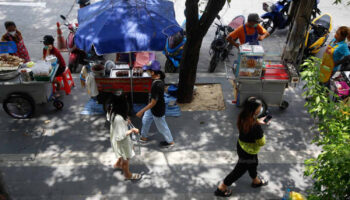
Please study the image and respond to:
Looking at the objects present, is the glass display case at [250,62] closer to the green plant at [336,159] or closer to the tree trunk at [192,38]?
the tree trunk at [192,38]

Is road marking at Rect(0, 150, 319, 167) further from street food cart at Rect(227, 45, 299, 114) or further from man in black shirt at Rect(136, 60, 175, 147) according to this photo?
street food cart at Rect(227, 45, 299, 114)

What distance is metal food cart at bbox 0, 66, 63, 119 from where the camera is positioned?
6535 mm

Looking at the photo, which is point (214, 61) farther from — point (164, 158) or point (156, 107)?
point (164, 158)

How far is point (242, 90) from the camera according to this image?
22.3 feet

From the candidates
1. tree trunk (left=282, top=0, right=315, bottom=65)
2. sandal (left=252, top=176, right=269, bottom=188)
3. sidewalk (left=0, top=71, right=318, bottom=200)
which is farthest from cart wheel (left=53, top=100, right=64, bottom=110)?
tree trunk (left=282, top=0, right=315, bottom=65)

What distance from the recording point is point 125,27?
20.2 feet

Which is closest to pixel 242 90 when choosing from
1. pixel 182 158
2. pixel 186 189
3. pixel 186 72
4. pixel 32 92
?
pixel 186 72

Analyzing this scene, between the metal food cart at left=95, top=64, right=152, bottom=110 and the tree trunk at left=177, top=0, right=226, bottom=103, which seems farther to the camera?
the metal food cart at left=95, top=64, right=152, bottom=110

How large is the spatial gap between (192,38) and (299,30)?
124 inches

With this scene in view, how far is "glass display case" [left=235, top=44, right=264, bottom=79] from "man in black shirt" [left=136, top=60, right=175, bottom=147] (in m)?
1.77

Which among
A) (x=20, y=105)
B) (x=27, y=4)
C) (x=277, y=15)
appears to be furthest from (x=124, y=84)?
(x=27, y=4)

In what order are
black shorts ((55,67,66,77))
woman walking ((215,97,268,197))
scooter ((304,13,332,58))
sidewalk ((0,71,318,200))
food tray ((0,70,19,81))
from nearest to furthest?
woman walking ((215,97,268,197)) < sidewalk ((0,71,318,200)) < food tray ((0,70,19,81)) < black shorts ((55,67,66,77)) < scooter ((304,13,332,58))

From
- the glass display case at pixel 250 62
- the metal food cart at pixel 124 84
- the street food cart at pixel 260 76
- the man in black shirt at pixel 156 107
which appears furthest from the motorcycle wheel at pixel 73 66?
the glass display case at pixel 250 62

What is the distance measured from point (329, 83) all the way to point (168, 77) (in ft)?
13.3
